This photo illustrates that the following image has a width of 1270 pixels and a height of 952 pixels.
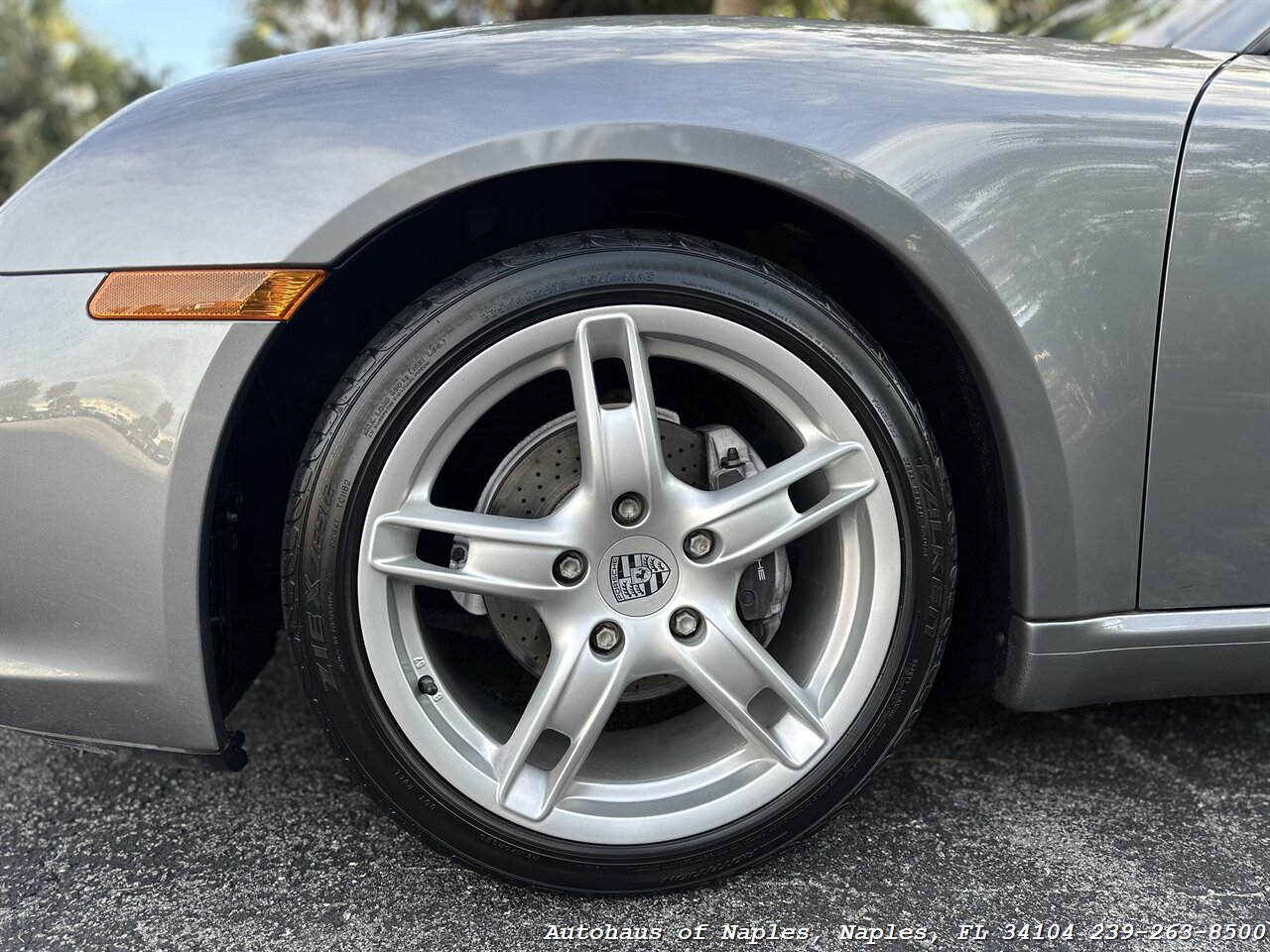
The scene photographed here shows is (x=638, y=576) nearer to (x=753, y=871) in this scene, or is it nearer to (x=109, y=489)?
(x=753, y=871)

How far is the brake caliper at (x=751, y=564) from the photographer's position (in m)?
1.47

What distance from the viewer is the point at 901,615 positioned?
138 cm

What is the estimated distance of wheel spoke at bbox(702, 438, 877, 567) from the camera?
52.6 inches

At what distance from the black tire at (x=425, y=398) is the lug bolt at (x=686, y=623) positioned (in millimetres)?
255

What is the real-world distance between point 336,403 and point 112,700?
464 mm

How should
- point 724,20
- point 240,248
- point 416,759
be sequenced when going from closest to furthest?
point 240,248 → point 416,759 → point 724,20

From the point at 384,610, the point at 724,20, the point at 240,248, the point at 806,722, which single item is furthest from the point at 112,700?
the point at 724,20

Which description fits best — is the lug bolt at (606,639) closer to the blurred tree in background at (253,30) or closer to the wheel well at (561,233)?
the wheel well at (561,233)

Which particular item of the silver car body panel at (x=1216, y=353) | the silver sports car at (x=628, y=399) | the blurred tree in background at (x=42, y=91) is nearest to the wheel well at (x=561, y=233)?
the silver sports car at (x=628, y=399)

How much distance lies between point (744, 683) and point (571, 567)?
28 cm

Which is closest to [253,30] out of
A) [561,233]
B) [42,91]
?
[42,91]

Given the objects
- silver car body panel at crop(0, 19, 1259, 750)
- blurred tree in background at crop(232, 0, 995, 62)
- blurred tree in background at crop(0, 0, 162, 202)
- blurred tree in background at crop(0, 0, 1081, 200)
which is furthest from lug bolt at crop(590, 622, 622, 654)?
blurred tree in background at crop(0, 0, 162, 202)

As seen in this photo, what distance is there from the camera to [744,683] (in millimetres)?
1369

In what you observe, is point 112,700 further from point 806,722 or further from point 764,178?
point 764,178
